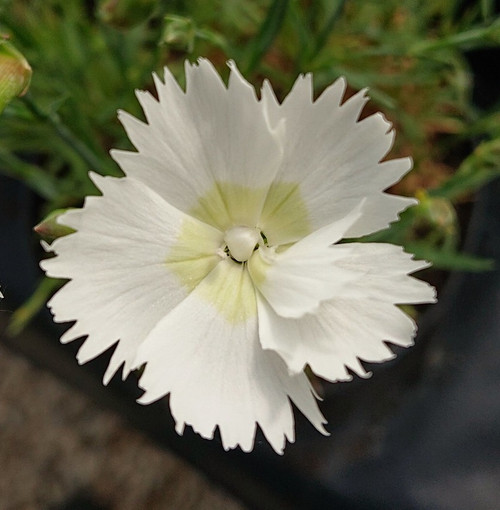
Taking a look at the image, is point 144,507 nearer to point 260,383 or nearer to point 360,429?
point 360,429

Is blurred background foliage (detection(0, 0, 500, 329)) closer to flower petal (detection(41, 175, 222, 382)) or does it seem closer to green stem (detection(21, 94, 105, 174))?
green stem (detection(21, 94, 105, 174))

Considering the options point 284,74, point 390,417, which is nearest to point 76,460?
point 390,417

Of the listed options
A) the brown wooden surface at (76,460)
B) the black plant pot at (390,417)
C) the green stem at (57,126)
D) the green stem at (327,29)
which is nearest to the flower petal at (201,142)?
the green stem at (57,126)

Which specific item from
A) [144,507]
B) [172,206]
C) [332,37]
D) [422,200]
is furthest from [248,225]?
[144,507]

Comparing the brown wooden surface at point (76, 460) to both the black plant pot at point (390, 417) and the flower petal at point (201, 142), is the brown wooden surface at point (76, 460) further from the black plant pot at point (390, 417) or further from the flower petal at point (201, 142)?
the flower petal at point (201, 142)

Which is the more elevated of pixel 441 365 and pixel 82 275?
pixel 441 365

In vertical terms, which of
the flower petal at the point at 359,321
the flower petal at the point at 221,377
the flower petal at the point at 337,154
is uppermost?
the flower petal at the point at 337,154

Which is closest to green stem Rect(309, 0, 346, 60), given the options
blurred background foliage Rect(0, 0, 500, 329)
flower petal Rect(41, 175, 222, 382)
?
blurred background foliage Rect(0, 0, 500, 329)
